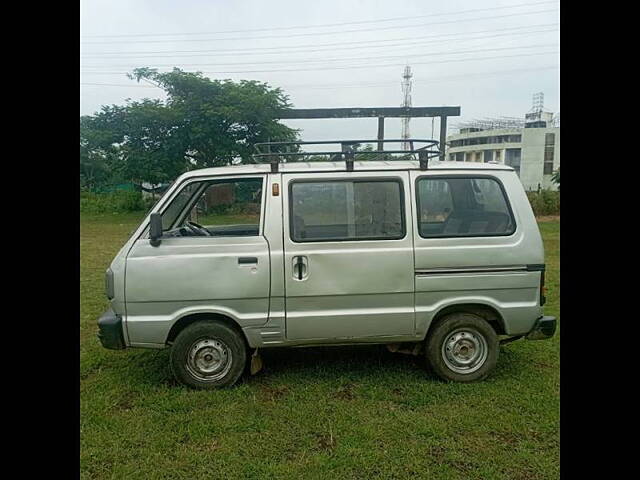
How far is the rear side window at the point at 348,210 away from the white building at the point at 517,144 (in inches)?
1196

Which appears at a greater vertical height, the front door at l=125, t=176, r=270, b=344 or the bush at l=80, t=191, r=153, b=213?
the bush at l=80, t=191, r=153, b=213

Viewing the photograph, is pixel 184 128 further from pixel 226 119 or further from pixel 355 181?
pixel 355 181

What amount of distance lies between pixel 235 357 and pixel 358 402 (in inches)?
42.7

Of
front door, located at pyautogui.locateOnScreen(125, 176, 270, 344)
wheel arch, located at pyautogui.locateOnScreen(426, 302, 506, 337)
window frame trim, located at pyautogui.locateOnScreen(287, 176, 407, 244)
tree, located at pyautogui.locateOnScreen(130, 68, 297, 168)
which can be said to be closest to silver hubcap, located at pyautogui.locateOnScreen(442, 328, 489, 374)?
wheel arch, located at pyautogui.locateOnScreen(426, 302, 506, 337)

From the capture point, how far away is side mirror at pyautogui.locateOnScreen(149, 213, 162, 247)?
3.78 m

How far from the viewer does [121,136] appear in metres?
18.1

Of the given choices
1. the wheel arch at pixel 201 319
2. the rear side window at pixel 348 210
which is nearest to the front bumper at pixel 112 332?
the wheel arch at pixel 201 319

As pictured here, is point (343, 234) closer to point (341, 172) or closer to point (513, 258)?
point (341, 172)

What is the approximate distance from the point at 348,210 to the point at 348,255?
1.30ft

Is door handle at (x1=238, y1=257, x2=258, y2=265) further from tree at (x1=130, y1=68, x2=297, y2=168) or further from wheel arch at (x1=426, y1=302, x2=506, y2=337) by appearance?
tree at (x1=130, y1=68, x2=297, y2=168)

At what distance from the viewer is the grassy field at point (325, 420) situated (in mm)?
3027

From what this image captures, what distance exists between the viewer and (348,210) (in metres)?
4.01

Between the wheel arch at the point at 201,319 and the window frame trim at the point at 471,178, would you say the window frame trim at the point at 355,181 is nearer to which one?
the window frame trim at the point at 471,178

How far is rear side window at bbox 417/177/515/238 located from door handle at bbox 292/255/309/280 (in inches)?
43.0
